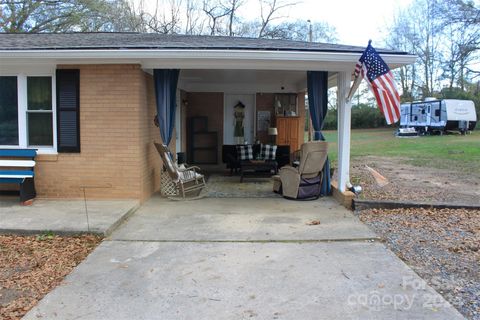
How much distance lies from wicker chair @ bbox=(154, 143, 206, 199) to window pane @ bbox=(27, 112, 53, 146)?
1928mm

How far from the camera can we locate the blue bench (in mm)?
7246

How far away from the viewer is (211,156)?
14203mm

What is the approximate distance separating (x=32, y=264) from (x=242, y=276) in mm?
2344

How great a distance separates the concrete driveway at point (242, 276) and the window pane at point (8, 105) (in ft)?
10.9

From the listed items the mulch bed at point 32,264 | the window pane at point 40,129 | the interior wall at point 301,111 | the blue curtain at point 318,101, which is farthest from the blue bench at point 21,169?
the interior wall at point 301,111

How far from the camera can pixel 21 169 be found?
7629 mm

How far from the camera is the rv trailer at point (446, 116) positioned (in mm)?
29359

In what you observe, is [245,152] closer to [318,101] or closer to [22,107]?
[318,101]

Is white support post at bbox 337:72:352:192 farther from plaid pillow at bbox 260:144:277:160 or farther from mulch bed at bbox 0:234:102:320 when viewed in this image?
mulch bed at bbox 0:234:102:320

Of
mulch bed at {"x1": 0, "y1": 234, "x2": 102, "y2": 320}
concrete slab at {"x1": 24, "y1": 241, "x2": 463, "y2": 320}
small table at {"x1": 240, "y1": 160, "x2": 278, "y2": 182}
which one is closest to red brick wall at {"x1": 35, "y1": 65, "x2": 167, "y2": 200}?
mulch bed at {"x1": 0, "y1": 234, "x2": 102, "y2": 320}

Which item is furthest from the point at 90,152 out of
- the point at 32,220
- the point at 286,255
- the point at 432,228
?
the point at 432,228

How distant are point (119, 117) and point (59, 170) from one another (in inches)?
57.6

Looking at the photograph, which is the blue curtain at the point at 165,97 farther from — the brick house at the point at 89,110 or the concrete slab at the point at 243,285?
the concrete slab at the point at 243,285

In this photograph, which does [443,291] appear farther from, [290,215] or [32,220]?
[32,220]
